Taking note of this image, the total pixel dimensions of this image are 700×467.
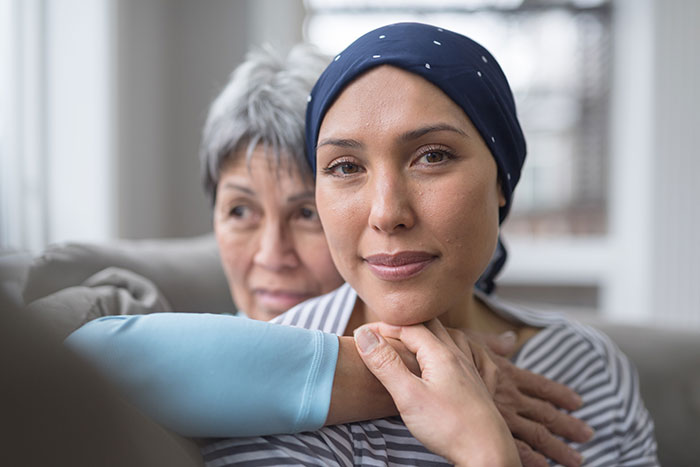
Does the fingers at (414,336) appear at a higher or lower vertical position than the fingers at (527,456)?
higher

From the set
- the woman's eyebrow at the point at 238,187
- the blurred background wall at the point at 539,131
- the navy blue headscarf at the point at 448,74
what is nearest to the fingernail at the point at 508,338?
the navy blue headscarf at the point at 448,74

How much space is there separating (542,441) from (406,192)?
398 mm

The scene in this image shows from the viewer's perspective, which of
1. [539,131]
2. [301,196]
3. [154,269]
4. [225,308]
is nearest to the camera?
[301,196]

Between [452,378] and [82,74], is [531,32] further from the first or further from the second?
[452,378]

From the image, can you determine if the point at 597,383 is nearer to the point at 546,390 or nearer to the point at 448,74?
the point at 546,390

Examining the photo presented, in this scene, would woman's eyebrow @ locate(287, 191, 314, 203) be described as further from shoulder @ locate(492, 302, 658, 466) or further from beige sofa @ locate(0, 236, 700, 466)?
shoulder @ locate(492, 302, 658, 466)

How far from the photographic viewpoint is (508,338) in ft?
3.32

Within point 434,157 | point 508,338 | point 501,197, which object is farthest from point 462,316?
point 434,157

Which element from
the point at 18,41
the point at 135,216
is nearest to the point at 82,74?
the point at 18,41

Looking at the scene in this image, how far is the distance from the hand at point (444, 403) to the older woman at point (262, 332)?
29mm

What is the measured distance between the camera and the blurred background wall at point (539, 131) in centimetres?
273

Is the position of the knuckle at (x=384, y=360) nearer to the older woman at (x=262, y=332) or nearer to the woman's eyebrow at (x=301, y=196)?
the older woman at (x=262, y=332)

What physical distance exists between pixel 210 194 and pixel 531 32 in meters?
2.83

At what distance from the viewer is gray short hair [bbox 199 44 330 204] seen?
1.11 meters
